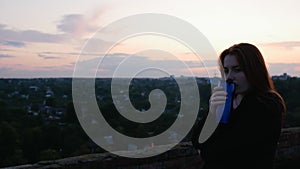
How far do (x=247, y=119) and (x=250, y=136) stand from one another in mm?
71

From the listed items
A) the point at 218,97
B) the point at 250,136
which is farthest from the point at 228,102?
the point at 250,136

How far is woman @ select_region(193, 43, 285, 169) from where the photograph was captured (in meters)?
1.58

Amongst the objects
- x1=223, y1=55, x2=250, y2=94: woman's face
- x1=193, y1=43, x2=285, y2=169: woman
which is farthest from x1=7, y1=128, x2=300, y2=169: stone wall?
x1=223, y1=55, x2=250, y2=94: woman's face

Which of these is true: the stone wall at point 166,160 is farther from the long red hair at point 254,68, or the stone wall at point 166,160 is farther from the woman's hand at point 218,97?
the long red hair at point 254,68

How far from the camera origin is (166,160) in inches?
147

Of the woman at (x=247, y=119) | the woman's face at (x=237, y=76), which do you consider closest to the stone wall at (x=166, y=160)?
the woman at (x=247, y=119)

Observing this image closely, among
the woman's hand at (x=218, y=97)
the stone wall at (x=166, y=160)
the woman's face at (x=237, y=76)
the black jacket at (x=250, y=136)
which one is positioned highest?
the woman's face at (x=237, y=76)

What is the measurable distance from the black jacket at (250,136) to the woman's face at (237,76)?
0.13 feet

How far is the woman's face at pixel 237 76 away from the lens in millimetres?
1642

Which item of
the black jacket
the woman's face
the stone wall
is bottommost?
the stone wall

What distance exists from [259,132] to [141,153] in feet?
6.89

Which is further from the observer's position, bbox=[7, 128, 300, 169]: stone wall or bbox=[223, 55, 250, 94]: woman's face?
bbox=[7, 128, 300, 169]: stone wall

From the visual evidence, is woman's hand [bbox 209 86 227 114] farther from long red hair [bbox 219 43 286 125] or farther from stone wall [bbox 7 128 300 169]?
stone wall [bbox 7 128 300 169]

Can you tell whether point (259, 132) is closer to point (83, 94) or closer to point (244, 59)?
point (244, 59)
